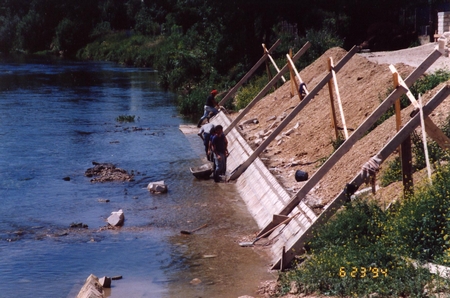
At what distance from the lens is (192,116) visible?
3209 cm

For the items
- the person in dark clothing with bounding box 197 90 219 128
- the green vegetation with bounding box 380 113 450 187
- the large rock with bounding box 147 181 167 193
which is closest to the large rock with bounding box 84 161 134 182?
the large rock with bounding box 147 181 167 193

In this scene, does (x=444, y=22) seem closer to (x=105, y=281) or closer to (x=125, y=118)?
(x=125, y=118)

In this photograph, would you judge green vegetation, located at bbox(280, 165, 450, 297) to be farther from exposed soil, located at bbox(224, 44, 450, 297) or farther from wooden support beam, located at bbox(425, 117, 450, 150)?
wooden support beam, located at bbox(425, 117, 450, 150)

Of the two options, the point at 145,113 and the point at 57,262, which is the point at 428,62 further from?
the point at 145,113

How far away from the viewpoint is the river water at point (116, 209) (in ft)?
38.4

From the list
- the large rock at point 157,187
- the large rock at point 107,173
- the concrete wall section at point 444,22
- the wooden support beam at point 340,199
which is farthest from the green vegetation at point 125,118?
the wooden support beam at point 340,199

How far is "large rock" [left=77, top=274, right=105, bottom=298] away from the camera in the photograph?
10156mm

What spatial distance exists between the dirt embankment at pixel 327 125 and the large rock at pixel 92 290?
4.14 m

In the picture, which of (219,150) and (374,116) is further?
(219,150)

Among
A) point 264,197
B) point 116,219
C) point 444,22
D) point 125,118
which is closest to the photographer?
point 116,219

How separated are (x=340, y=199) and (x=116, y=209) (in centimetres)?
681

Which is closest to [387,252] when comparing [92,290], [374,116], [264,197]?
[374,116]

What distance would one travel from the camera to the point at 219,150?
59.5 ft
